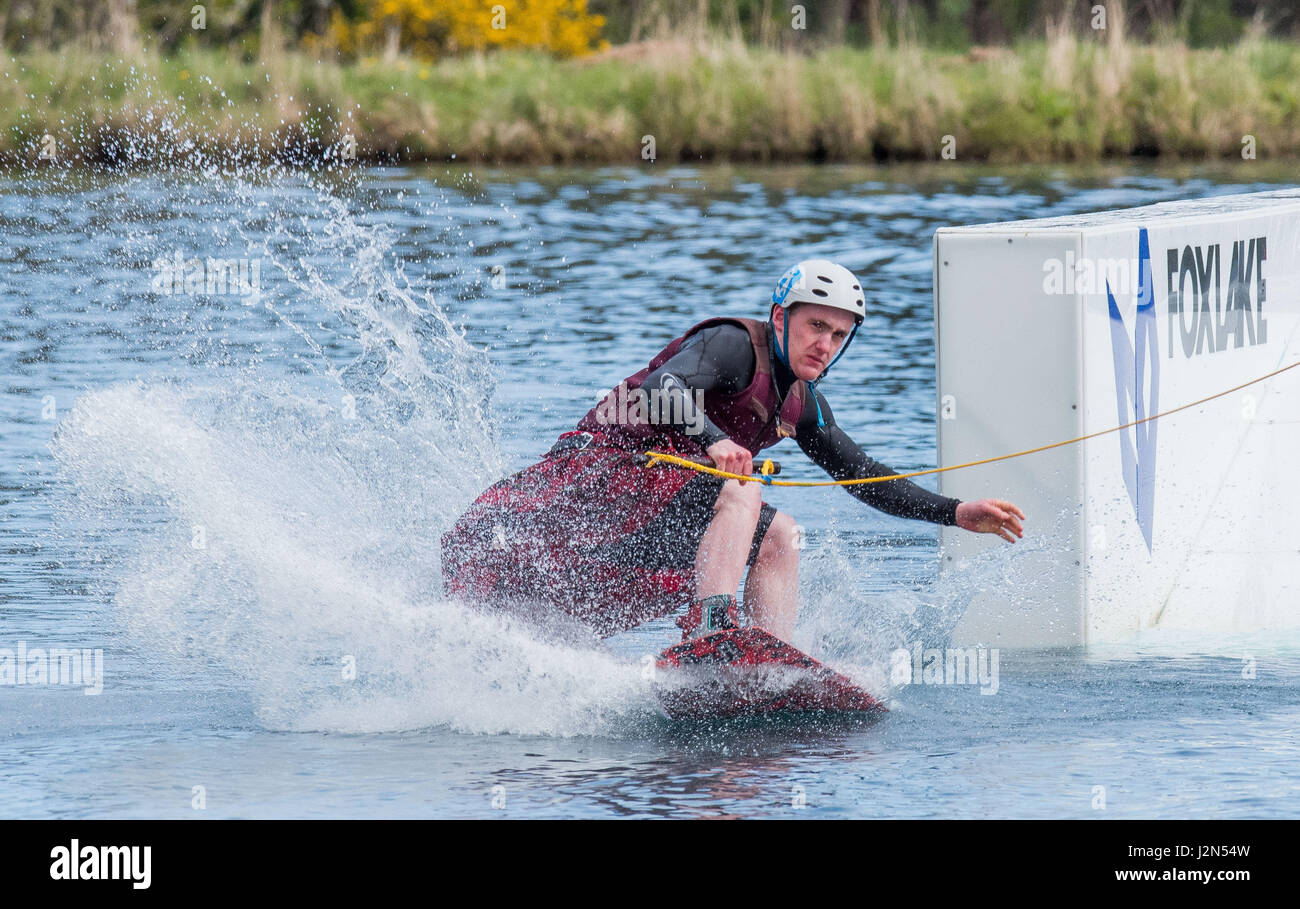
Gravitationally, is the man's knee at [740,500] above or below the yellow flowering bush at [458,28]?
below

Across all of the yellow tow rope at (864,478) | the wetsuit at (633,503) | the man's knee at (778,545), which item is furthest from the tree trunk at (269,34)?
the man's knee at (778,545)

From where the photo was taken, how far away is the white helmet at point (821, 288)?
7.01 m

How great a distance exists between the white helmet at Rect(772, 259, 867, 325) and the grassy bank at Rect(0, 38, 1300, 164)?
68.2ft

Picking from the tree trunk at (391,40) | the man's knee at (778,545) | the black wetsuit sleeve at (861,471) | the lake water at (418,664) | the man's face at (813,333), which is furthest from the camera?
the tree trunk at (391,40)

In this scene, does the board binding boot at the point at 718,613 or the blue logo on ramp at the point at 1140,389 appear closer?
the board binding boot at the point at 718,613

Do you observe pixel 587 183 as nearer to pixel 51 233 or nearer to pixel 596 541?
pixel 51 233

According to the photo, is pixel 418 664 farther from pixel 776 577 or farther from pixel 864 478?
pixel 864 478

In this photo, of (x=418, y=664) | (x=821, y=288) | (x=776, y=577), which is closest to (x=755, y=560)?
(x=776, y=577)

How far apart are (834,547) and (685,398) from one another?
159 centimetres

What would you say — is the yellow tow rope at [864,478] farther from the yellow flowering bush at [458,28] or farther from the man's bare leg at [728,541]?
the yellow flowering bush at [458,28]

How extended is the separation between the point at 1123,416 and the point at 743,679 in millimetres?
2006

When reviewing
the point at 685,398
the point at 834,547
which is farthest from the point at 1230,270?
the point at 685,398

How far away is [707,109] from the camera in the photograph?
28.1m

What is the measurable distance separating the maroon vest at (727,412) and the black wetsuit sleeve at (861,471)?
151mm
